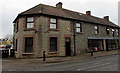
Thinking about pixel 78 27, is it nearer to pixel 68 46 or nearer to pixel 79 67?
pixel 68 46

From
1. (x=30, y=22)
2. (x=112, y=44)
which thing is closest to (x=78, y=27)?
(x=30, y=22)

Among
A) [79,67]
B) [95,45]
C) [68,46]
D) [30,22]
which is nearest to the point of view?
[79,67]

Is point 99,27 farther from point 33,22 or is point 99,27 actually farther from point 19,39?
point 19,39

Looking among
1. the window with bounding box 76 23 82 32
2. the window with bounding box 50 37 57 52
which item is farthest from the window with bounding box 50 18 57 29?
the window with bounding box 76 23 82 32

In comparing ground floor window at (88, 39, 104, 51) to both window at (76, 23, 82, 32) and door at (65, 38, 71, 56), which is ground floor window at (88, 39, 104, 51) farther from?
door at (65, 38, 71, 56)

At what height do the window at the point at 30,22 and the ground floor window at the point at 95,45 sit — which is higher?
the window at the point at 30,22

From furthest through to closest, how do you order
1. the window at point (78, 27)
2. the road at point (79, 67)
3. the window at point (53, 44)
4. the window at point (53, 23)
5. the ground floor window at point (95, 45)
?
the ground floor window at point (95, 45) < the window at point (78, 27) < the window at point (53, 23) < the window at point (53, 44) < the road at point (79, 67)

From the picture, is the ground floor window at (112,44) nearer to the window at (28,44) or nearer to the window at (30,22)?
the window at (28,44)

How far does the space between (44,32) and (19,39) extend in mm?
3625

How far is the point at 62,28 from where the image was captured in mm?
17609

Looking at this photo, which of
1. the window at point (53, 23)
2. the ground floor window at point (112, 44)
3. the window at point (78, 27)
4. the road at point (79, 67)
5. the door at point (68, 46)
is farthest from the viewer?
the ground floor window at point (112, 44)

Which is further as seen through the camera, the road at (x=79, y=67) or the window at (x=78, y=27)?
the window at (x=78, y=27)

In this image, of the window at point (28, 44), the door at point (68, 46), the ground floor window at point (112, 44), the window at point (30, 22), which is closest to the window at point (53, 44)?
the door at point (68, 46)

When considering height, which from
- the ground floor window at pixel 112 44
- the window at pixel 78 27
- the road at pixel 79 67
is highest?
the window at pixel 78 27
